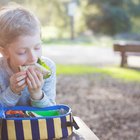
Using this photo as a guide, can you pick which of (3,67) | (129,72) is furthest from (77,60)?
(3,67)

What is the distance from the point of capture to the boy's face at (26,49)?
5.24ft

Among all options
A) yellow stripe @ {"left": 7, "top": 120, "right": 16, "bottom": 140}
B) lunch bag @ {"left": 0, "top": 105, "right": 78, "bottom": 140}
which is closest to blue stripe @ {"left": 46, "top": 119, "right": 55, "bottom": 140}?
lunch bag @ {"left": 0, "top": 105, "right": 78, "bottom": 140}

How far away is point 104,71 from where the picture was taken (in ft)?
31.4

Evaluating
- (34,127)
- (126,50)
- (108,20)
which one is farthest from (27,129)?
(108,20)

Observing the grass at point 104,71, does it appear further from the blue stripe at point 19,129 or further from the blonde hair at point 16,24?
the blue stripe at point 19,129

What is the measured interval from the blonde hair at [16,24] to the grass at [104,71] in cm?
691

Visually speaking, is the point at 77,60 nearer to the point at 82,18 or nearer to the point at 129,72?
the point at 129,72

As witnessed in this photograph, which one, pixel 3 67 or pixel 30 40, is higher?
pixel 30 40

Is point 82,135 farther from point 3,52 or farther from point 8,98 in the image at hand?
point 3,52

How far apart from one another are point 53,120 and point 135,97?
537 cm

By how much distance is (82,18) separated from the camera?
24.2m

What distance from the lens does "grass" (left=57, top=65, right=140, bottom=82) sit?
8828 mm

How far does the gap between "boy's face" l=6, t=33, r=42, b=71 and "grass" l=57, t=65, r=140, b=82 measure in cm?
692

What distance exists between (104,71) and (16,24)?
8.03 metres
